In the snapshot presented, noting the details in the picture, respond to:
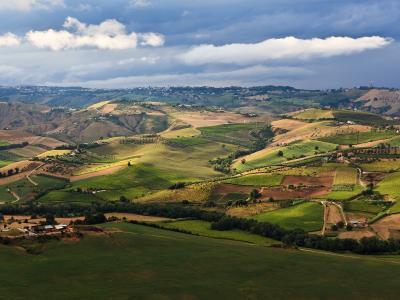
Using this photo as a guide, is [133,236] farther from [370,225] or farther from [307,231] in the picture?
[370,225]

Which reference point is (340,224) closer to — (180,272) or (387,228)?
(387,228)

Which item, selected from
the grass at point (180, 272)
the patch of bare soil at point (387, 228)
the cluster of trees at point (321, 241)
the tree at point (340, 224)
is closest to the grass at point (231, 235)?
the cluster of trees at point (321, 241)

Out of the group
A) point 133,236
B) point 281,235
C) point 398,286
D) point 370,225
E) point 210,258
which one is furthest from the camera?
point 370,225

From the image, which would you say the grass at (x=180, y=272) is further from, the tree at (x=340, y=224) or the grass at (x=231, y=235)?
the tree at (x=340, y=224)

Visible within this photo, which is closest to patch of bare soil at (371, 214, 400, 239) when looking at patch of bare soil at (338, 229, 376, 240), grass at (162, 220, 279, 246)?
patch of bare soil at (338, 229, 376, 240)

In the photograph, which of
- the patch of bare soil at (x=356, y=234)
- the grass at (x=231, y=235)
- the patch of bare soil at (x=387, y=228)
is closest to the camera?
the grass at (x=231, y=235)

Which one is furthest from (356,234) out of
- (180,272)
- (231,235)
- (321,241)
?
(180,272)

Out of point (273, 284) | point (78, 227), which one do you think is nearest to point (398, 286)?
point (273, 284)
